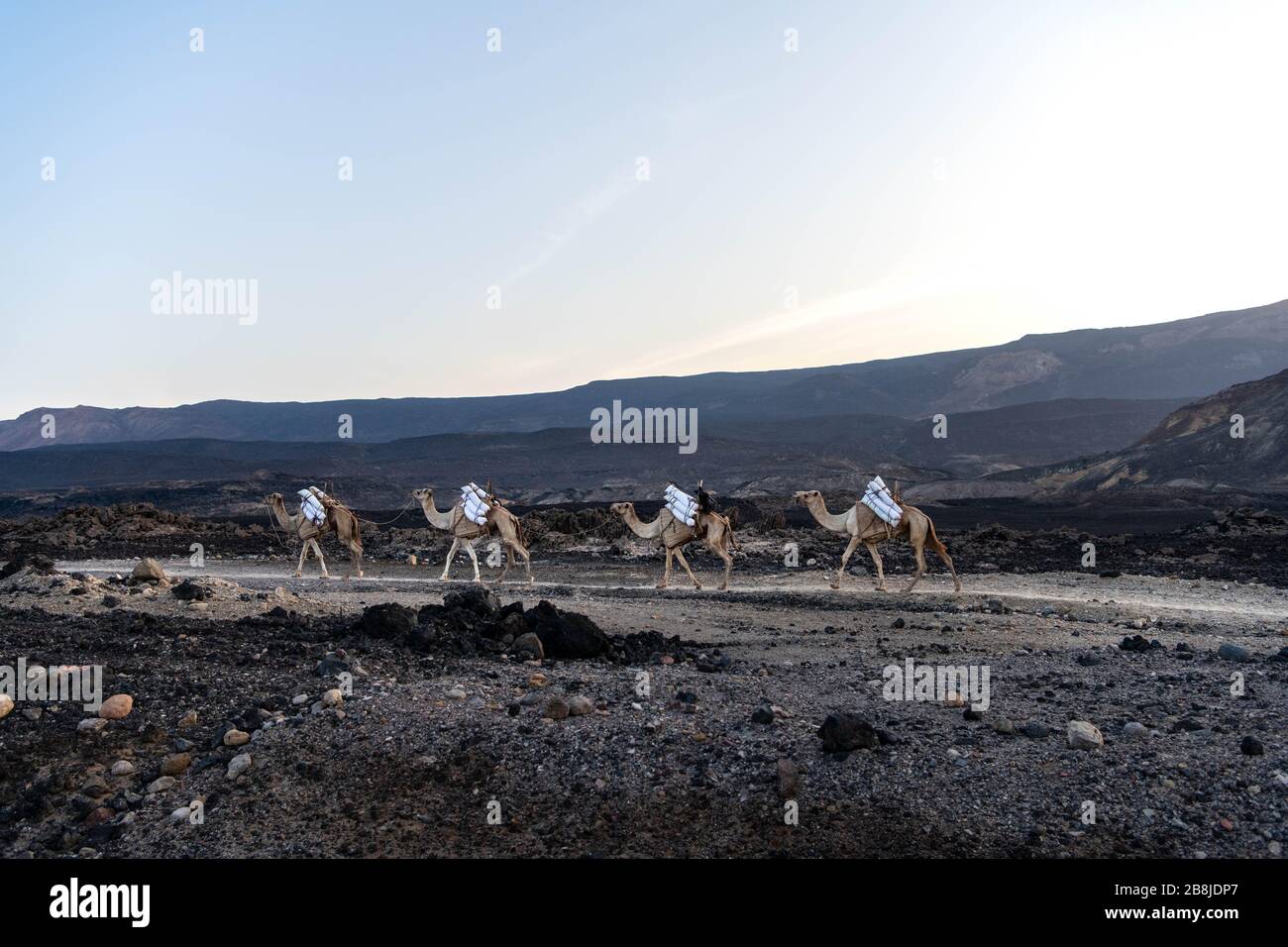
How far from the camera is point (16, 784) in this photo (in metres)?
8.21

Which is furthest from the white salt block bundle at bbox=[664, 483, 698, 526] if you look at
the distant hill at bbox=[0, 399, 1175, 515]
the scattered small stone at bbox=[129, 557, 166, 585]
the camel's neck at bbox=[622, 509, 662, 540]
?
the distant hill at bbox=[0, 399, 1175, 515]

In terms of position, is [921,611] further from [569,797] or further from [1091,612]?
[569,797]

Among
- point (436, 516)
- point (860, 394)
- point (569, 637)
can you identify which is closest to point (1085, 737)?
point (569, 637)

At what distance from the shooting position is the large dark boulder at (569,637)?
41.8 feet

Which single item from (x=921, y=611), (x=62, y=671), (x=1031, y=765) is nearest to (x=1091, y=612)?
(x=921, y=611)

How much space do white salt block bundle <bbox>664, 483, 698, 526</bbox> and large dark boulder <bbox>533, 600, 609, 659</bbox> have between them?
30.3ft

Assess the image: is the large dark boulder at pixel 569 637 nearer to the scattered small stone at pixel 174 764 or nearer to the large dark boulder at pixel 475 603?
the large dark boulder at pixel 475 603

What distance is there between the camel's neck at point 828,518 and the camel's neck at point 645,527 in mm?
3748

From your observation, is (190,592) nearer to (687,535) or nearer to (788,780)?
(687,535)

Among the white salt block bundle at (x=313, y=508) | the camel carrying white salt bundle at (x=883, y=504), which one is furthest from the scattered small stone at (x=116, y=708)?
the camel carrying white salt bundle at (x=883, y=504)

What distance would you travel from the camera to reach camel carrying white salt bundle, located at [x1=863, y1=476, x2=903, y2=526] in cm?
2123

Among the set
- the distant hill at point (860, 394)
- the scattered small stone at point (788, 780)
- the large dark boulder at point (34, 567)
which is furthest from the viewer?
the distant hill at point (860, 394)
